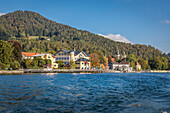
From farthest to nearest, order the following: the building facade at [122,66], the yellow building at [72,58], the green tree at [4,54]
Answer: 1. the building facade at [122,66]
2. the yellow building at [72,58]
3. the green tree at [4,54]

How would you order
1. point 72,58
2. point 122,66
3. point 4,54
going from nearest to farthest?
point 4,54, point 72,58, point 122,66

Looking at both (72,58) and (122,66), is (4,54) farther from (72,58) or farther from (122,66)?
(122,66)

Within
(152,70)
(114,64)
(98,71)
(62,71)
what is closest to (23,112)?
(62,71)

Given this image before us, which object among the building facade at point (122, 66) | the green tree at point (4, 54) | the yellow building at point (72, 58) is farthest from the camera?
the building facade at point (122, 66)

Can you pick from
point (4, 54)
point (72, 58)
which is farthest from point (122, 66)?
point (4, 54)

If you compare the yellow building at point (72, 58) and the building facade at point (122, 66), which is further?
the building facade at point (122, 66)

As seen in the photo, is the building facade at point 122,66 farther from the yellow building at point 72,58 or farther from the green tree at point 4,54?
the green tree at point 4,54

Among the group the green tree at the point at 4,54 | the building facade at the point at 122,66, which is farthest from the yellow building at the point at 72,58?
the building facade at the point at 122,66

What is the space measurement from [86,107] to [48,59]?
90.3m

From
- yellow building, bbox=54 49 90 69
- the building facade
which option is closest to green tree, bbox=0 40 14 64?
yellow building, bbox=54 49 90 69

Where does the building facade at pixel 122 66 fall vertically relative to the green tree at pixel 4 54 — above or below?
below

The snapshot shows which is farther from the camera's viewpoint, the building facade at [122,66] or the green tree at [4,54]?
the building facade at [122,66]

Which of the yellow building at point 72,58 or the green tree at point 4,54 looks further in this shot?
the yellow building at point 72,58

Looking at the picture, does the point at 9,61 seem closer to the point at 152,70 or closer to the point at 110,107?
the point at 110,107
